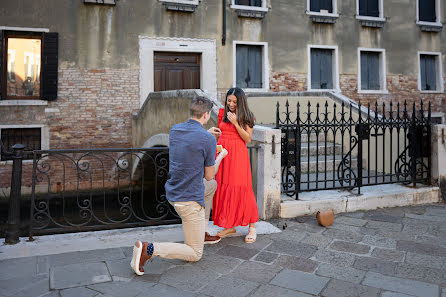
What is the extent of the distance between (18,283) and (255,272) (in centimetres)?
189

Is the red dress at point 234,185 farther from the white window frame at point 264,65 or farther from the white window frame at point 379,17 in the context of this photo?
the white window frame at point 379,17

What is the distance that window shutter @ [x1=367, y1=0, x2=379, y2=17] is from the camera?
591 inches

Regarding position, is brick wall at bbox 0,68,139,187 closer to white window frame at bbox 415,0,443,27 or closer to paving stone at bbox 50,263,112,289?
paving stone at bbox 50,263,112,289

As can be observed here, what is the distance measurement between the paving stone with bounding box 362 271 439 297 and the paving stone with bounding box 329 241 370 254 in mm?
627

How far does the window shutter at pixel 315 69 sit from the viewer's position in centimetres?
1441

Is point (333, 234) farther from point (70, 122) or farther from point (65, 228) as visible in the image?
point (70, 122)

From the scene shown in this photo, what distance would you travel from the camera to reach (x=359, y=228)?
4.86 m

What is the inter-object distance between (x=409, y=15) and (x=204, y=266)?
15233mm

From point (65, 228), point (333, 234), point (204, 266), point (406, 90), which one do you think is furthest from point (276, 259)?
point (406, 90)

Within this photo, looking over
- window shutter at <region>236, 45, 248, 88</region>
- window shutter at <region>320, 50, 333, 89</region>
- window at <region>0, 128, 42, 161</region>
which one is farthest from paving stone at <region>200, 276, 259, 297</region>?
window shutter at <region>320, 50, 333, 89</region>

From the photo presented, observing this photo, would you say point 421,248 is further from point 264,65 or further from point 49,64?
point 49,64

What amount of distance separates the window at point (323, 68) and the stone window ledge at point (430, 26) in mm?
Answer: 3919

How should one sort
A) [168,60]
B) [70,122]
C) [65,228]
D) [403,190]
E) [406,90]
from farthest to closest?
[406,90], [168,60], [70,122], [403,190], [65,228]

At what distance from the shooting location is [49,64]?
11.6m
